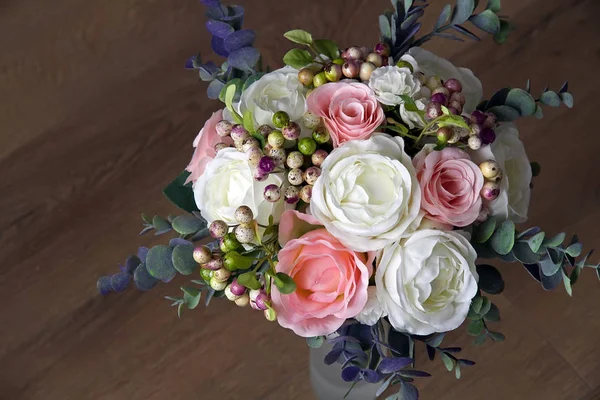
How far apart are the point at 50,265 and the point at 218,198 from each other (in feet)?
1.94

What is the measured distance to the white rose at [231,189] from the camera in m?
0.45

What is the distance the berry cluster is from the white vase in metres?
0.37

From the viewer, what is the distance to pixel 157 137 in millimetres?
1014

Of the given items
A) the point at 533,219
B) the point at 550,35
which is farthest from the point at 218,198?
the point at 550,35

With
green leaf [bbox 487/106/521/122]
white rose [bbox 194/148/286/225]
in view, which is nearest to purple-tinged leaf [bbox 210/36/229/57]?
white rose [bbox 194/148/286/225]

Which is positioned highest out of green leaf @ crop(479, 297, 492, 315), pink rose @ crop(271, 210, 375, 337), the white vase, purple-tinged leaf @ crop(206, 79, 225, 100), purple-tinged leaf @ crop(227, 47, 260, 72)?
purple-tinged leaf @ crop(227, 47, 260, 72)

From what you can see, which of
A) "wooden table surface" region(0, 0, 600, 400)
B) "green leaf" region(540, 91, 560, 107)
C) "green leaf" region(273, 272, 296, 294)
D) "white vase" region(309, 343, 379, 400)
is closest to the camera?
"green leaf" region(273, 272, 296, 294)

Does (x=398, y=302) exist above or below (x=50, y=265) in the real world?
above

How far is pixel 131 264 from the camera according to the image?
0.53 metres

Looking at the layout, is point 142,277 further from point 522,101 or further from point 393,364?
point 522,101

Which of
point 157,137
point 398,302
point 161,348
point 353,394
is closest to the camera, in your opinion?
point 398,302

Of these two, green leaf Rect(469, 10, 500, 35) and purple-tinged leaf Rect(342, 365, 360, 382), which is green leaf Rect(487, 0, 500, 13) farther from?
purple-tinged leaf Rect(342, 365, 360, 382)

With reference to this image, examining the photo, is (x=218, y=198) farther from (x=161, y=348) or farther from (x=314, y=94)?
(x=161, y=348)

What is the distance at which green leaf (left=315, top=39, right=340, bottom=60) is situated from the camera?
0.49 m
